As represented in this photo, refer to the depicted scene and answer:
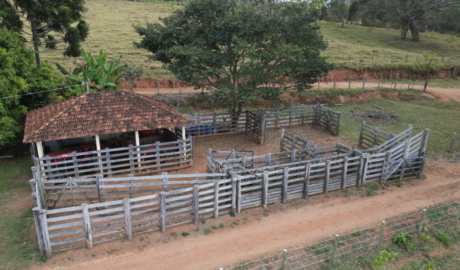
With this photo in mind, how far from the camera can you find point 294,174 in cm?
1195

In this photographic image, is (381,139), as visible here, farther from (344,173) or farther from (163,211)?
(163,211)

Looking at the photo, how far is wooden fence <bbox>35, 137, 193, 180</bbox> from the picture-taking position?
1292cm

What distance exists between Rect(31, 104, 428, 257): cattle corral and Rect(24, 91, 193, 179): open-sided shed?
1.08m

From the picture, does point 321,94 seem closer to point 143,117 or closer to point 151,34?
point 151,34

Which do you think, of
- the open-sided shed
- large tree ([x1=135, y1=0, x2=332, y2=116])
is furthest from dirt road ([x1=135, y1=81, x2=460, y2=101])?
the open-sided shed

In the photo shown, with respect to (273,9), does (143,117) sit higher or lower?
lower

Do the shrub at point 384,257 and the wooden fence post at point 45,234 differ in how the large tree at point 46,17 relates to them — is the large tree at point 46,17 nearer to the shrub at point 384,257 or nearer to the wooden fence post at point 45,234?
the wooden fence post at point 45,234

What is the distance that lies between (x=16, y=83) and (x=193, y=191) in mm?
11463

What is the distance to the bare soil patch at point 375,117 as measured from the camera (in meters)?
23.4

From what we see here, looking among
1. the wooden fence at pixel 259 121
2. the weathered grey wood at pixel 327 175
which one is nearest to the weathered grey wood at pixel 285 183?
the weathered grey wood at pixel 327 175

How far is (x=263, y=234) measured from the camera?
409 inches

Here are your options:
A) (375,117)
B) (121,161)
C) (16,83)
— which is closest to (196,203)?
(121,161)

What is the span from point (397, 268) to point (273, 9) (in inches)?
551

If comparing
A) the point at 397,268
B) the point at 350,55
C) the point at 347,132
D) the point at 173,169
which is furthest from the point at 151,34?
the point at 350,55
